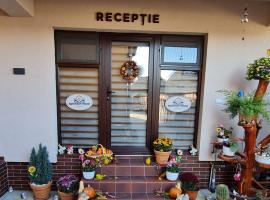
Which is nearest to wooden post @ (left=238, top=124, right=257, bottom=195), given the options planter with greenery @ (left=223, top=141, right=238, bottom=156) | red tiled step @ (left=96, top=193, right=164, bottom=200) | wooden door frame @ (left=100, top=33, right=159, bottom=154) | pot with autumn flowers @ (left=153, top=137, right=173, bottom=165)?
planter with greenery @ (left=223, top=141, right=238, bottom=156)

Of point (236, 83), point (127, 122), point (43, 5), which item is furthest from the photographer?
point (127, 122)

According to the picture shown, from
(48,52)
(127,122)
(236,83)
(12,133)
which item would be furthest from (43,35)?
(236,83)

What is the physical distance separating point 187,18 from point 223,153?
1894 millimetres

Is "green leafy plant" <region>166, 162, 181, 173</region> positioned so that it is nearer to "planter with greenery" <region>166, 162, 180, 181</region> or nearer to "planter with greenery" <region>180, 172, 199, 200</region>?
"planter with greenery" <region>166, 162, 180, 181</region>

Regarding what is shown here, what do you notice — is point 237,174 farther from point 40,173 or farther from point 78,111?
point 40,173

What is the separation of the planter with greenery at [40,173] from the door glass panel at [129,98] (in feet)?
3.20

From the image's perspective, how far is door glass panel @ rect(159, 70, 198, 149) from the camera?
3.20m

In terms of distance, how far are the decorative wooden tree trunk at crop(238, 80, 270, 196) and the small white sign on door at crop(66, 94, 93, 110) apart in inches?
83.4

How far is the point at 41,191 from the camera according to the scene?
2787 mm

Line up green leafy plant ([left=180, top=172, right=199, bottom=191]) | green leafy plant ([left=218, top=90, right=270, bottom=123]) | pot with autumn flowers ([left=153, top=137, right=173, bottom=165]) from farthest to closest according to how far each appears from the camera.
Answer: pot with autumn flowers ([left=153, top=137, right=173, bottom=165]) → green leafy plant ([left=180, top=172, right=199, bottom=191]) → green leafy plant ([left=218, top=90, right=270, bottom=123])

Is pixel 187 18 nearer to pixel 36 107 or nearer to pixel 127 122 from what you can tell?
pixel 127 122

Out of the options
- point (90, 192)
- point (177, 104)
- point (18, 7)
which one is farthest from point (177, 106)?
point (18, 7)

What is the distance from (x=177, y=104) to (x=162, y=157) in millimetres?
818

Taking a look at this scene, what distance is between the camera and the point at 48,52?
2.87m
